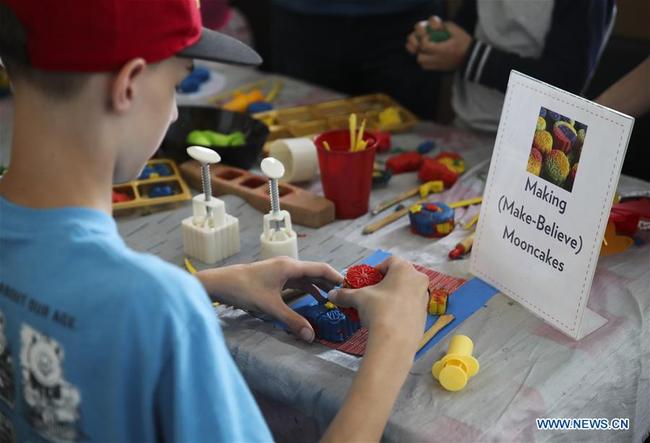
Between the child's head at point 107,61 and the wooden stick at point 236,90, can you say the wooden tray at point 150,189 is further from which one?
the child's head at point 107,61

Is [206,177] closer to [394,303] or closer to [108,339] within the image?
[394,303]

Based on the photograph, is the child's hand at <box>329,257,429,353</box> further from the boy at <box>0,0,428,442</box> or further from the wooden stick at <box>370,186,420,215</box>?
the wooden stick at <box>370,186,420,215</box>

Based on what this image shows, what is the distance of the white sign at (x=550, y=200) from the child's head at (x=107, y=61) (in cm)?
48

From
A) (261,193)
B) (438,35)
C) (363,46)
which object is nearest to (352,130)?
(261,193)

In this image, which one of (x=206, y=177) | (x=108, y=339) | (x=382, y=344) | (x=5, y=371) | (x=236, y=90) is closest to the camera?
(x=108, y=339)

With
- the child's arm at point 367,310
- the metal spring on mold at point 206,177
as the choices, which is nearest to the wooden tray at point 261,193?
the metal spring on mold at point 206,177

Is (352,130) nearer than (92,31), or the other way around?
(92,31)

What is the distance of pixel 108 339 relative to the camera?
601 mm

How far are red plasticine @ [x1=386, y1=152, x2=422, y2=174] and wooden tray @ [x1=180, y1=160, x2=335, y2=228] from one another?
21 cm

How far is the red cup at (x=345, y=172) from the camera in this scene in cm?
123

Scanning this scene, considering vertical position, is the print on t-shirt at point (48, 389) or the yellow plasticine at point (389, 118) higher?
the print on t-shirt at point (48, 389)

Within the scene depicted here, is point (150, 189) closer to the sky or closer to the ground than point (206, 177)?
closer to the ground

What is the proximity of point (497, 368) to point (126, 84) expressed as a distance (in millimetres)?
530

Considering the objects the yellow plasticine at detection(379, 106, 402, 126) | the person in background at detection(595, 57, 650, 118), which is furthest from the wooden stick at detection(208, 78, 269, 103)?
the person in background at detection(595, 57, 650, 118)
